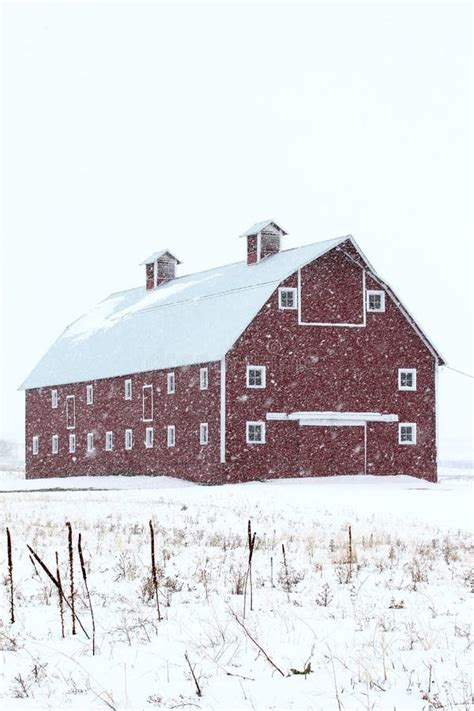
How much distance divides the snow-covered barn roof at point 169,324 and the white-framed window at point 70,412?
3.10 ft

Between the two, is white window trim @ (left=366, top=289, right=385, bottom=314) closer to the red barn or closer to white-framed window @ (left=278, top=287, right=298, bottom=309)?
the red barn

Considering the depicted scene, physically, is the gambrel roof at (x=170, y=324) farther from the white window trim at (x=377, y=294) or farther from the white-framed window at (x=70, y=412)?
the white window trim at (x=377, y=294)

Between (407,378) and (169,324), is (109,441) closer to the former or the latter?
(169,324)

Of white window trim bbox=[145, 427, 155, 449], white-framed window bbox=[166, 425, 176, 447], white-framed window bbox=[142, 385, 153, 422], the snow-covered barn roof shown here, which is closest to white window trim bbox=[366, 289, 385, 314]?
the snow-covered barn roof

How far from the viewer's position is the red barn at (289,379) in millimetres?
43688

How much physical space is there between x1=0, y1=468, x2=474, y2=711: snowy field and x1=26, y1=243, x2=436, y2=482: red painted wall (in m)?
23.2

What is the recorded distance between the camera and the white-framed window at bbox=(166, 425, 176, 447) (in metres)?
46.3

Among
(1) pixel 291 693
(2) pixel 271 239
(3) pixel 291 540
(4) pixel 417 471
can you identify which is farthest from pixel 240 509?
(2) pixel 271 239

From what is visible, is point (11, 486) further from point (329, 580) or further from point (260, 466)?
point (329, 580)

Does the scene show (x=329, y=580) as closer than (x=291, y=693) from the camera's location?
No

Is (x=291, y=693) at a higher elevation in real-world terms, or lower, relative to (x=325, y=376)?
lower

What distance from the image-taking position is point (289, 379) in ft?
145

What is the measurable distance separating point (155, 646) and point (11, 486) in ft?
125

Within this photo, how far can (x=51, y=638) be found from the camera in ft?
31.9
